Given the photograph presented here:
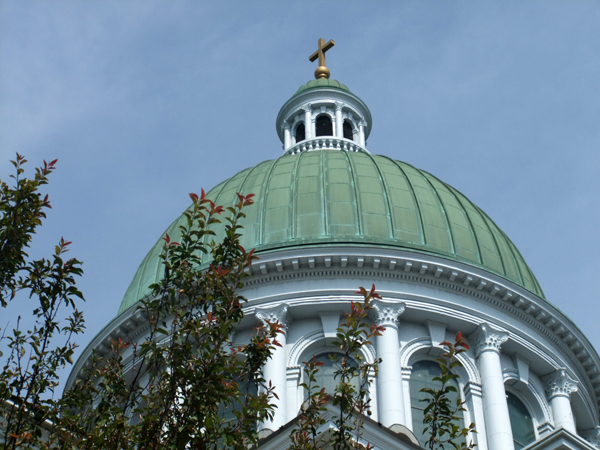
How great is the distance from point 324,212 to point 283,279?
9.03 ft

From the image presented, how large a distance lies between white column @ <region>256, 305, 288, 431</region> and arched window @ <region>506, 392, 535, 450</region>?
6602 mm

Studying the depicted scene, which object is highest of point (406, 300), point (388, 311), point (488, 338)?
point (406, 300)

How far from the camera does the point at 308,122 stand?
130ft

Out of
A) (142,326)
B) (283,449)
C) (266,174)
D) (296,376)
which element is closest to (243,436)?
(283,449)

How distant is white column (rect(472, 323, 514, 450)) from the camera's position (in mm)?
27828

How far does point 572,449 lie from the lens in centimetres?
1836

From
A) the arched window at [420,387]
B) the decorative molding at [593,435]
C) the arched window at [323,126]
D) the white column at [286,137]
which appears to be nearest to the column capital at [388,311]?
the arched window at [420,387]

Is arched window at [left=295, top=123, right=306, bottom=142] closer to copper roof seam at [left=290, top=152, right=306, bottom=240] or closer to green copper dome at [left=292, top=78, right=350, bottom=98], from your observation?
green copper dome at [left=292, top=78, right=350, bottom=98]

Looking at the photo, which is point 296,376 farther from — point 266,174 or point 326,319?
point 266,174

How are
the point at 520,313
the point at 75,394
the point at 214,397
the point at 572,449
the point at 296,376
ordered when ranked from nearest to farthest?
the point at 214,397 → the point at 75,394 → the point at 572,449 → the point at 296,376 → the point at 520,313

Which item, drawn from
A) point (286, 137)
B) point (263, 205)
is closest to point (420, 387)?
point (263, 205)

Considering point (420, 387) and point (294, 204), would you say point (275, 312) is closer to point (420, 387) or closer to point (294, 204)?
point (294, 204)

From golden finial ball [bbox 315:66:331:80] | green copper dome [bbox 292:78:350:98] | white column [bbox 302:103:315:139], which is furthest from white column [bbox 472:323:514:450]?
golden finial ball [bbox 315:66:331:80]

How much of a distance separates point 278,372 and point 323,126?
14519mm
